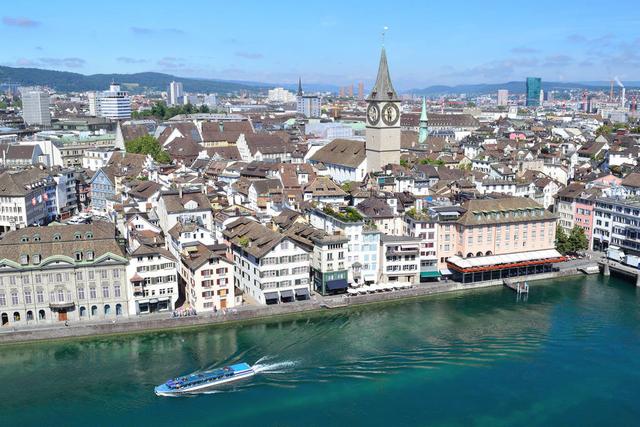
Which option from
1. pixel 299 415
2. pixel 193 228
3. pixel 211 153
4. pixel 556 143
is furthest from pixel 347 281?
pixel 556 143

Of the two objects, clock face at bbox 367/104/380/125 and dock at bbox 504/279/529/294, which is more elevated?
clock face at bbox 367/104/380/125

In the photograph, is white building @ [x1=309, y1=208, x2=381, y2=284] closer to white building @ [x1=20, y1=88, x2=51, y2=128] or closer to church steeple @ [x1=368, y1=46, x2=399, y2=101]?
church steeple @ [x1=368, y1=46, x2=399, y2=101]

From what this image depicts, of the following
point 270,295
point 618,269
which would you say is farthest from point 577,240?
point 270,295

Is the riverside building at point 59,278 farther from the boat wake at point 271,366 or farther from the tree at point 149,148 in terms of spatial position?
the tree at point 149,148

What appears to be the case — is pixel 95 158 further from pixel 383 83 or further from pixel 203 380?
pixel 203 380

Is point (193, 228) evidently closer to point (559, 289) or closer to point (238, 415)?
point (238, 415)

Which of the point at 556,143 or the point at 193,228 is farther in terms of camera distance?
the point at 556,143

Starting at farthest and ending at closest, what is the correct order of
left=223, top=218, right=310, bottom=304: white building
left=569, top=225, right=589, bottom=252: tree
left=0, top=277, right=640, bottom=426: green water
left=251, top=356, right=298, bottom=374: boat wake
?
1. left=569, top=225, right=589, bottom=252: tree
2. left=223, top=218, right=310, bottom=304: white building
3. left=251, top=356, right=298, bottom=374: boat wake
4. left=0, top=277, right=640, bottom=426: green water

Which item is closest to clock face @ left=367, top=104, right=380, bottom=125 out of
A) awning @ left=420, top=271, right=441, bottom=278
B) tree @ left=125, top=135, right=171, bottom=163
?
tree @ left=125, top=135, right=171, bottom=163

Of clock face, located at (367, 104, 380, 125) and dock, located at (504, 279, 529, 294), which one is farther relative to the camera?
clock face, located at (367, 104, 380, 125)
